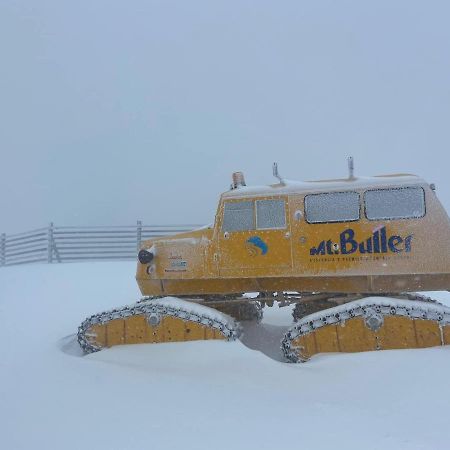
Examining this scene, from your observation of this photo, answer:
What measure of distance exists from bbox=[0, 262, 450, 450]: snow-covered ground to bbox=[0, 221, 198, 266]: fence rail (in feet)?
40.2

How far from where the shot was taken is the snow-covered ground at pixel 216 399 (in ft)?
11.9

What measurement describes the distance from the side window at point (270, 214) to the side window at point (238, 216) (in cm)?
11

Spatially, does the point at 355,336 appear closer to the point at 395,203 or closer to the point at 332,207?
the point at 332,207

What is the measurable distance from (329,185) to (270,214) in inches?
41.5

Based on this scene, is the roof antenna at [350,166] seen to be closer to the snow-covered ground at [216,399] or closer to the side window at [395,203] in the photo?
the side window at [395,203]

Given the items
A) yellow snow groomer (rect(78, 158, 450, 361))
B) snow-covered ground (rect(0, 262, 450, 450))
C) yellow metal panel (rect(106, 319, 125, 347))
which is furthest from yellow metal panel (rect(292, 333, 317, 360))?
yellow metal panel (rect(106, 319, 125, 347))

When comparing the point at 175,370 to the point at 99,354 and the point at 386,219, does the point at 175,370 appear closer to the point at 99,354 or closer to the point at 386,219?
the point at 99,354

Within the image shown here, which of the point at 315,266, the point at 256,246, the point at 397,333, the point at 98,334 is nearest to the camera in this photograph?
the point at 397,333

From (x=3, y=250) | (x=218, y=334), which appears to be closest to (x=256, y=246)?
(x=218, y=334)

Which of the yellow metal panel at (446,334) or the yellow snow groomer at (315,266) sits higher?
the yellow snow groomer at (315,266)

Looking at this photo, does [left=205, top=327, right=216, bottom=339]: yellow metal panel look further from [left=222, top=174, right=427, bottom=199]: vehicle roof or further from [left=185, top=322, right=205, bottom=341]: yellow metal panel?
[left=222, top=174, right=427, bottom=199]: vehicle roof

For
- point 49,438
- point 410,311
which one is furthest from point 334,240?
point 49,438

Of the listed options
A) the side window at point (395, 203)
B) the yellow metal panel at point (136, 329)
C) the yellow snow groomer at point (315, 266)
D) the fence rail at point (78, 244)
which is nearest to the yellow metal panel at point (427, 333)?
the yellow snow groomer at point (315, 266)

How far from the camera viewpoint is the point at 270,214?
684 centimetres
